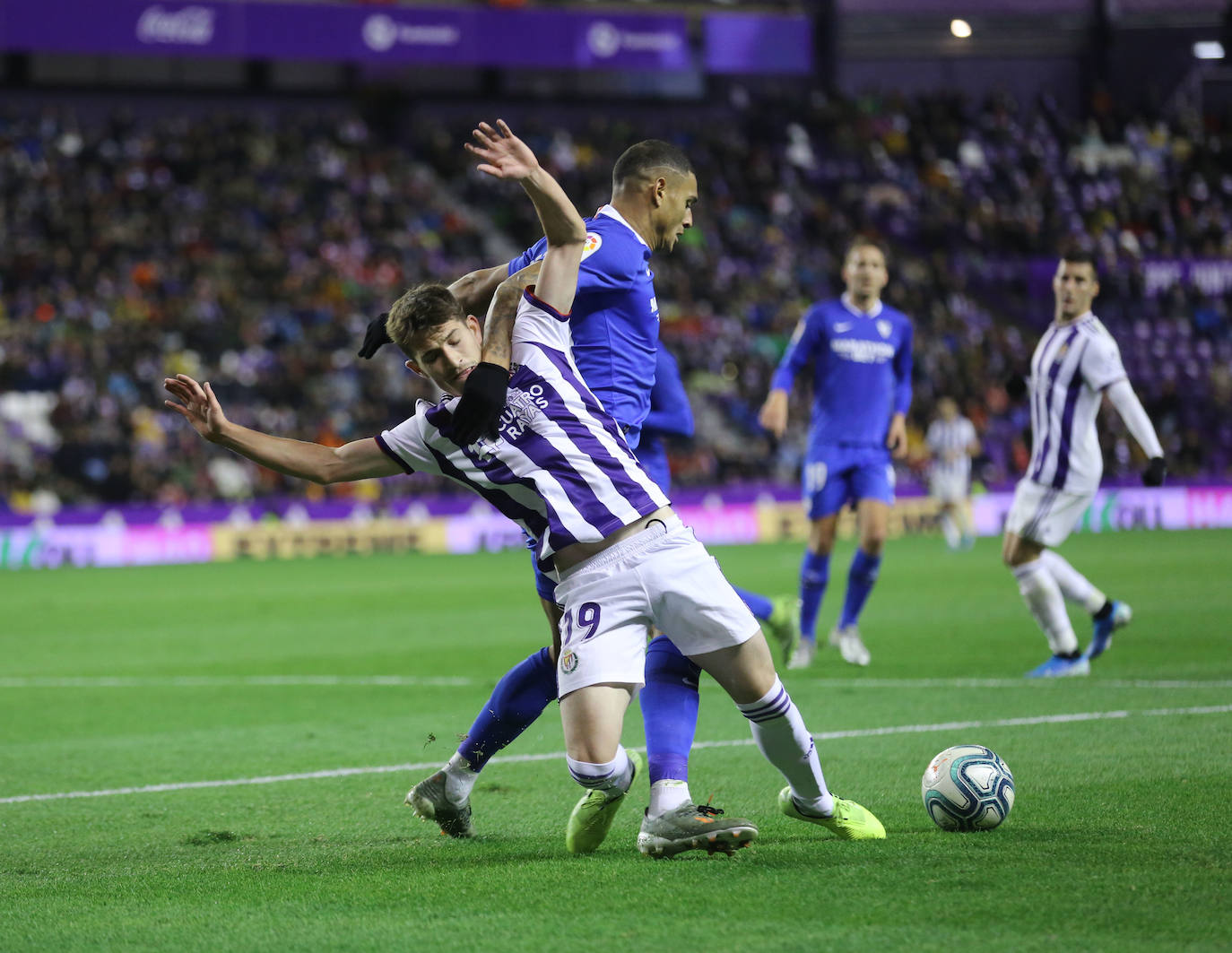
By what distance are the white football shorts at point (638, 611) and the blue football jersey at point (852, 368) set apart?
5.61 meters

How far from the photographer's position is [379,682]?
980cm

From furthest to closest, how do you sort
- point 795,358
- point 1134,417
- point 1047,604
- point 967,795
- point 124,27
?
point 124,27 → point 795,358 → point 1047,604 → point 1134,417 → point 967,795

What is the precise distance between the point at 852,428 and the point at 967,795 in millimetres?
5414

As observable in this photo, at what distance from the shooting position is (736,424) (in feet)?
95.8

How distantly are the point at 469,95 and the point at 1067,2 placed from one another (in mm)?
15978

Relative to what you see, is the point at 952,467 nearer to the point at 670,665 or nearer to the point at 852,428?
the point at 852,428

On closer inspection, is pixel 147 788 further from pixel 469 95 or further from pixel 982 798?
pixel 469 95

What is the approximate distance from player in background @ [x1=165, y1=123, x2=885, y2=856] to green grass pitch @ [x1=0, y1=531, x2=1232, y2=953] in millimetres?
323

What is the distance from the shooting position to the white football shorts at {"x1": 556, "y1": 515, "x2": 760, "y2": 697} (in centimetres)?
439

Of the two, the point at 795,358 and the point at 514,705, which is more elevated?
the point at 795,358

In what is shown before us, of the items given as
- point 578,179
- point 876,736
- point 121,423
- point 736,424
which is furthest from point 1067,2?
point 876,736

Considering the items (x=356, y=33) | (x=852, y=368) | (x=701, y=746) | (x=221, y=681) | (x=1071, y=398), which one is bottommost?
(x=221, y=681)

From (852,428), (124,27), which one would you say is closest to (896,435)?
(852,428)

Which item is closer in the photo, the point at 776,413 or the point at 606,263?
the point at 606,263
